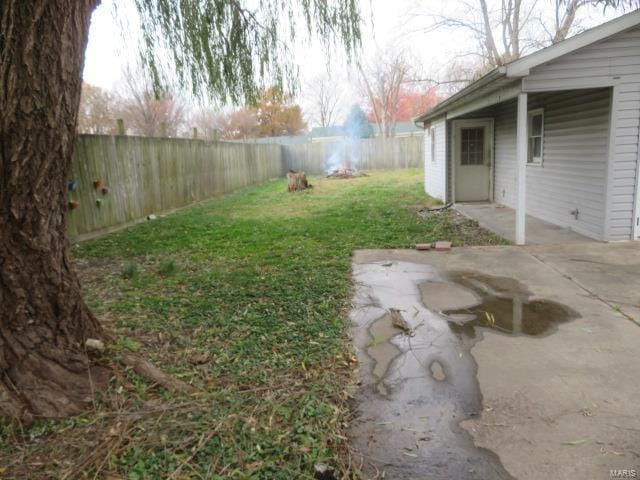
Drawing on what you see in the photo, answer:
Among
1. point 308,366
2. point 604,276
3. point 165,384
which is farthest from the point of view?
point 604,276

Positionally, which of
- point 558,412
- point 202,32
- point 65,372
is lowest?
point 558,412

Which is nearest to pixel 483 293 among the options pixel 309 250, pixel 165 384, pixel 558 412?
pixel 558 412

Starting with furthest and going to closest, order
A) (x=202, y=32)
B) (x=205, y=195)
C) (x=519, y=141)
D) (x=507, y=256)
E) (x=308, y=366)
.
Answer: (x=205, y=195) → (x=519, y=141) → (x=507, y=256) → (x=202, y=32) → (x=308, y=366)

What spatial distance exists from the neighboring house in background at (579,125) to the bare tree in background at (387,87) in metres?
24.4

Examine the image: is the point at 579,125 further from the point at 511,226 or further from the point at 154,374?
the point at 154,374

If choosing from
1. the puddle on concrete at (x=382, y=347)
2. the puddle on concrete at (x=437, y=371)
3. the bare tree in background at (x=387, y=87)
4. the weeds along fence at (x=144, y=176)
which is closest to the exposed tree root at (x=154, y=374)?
the puddle on concrete at (x=382, y=347)

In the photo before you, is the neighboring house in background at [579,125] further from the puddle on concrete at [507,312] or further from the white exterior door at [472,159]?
the puddle on concrete at [507,312]

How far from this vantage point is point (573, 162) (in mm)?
7602

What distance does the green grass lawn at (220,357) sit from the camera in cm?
221

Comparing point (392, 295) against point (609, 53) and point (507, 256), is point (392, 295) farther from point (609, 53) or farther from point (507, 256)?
point (609, 53)

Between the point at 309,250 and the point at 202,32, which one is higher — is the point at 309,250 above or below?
below

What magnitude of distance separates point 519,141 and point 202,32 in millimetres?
4541

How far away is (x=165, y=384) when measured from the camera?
2818 millimetres

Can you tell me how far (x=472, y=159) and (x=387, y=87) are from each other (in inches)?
1020
